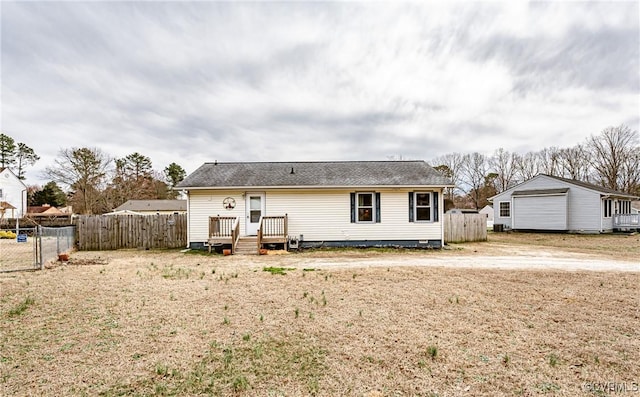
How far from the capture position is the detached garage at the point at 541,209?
21.2 meters

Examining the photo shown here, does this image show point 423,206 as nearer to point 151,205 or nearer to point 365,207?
point 365,207

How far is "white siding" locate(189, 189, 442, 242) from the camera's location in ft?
43.5

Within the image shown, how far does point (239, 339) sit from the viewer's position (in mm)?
3881

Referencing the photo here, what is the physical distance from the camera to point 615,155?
33812 millimetres

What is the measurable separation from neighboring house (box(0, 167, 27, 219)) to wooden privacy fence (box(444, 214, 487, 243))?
44542 millimetres

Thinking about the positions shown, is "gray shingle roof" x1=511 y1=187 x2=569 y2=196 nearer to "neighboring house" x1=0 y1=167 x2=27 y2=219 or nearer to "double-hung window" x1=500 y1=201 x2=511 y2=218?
"double-hung window" x1=500 y1=201 x2=511 y2=218

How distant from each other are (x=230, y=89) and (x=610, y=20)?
53.4 ft

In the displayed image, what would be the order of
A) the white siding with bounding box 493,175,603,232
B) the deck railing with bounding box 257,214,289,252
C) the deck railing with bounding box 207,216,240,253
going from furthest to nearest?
the white siding with bounding box 493,175,603,232 → the deck railing with bounding box 257,214,289,252 → the deck railing with bounding box 207,216,240,253

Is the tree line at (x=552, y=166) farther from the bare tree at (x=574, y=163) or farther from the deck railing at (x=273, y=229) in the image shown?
the deck railing at (x=273, y=229)

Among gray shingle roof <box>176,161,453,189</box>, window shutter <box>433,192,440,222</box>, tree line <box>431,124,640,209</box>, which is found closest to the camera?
gray shingle roof <box>176,161,453,189</box>

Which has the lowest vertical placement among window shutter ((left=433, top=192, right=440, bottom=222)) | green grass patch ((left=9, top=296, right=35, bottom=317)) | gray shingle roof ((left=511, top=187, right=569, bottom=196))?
green grass patch ((left=9, top=296, right=35, bottom=317))

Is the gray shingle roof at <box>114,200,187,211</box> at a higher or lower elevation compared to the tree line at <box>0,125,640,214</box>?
lower

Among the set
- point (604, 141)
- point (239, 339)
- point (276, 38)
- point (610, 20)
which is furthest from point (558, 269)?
point (604, 141)

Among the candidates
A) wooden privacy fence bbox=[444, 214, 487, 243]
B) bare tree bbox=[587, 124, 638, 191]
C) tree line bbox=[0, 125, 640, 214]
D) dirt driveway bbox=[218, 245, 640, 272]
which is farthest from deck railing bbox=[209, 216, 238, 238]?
bare tree bbox=[587, 124, 638, 191]
